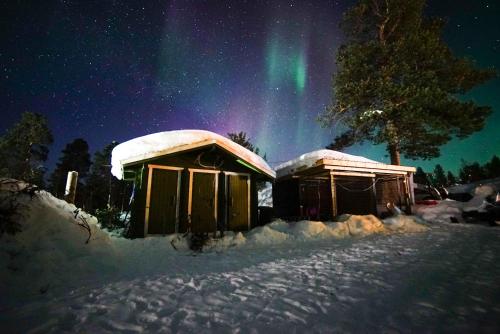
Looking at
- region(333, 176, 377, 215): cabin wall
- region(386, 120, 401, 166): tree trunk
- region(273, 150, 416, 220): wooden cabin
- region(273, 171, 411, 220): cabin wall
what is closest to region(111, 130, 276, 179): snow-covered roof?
region(273, 150, 416, 220): wooden cabin

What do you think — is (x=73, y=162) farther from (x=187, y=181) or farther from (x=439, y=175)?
(x=439, y=175)

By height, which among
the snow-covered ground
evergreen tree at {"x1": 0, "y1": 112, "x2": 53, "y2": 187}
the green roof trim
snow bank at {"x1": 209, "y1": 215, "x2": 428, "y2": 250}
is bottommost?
the snow-covered ground

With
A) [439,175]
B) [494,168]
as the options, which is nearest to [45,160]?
[494,168]

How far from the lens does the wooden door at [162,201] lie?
30.0ft

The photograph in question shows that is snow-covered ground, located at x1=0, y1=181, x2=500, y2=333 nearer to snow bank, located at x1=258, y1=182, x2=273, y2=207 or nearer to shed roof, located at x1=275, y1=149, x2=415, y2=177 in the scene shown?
shed roof, located at x1=275, y1=149, x2=415, y2=177

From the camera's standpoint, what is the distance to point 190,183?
9.91m

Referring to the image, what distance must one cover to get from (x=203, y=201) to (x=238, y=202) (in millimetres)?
1563

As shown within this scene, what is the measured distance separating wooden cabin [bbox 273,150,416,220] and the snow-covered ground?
642 centimetres

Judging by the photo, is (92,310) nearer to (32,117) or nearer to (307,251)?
(307,251)

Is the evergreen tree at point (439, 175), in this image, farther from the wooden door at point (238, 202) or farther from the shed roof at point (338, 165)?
the wooden door at point (238, 202)

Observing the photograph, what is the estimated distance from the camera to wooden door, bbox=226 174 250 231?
10500 mm

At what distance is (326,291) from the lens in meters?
3.77

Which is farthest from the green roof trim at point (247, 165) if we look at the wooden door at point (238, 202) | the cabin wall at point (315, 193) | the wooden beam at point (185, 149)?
the cabin wall at point (315, 193)

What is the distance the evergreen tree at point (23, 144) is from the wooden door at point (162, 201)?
88.0ft
